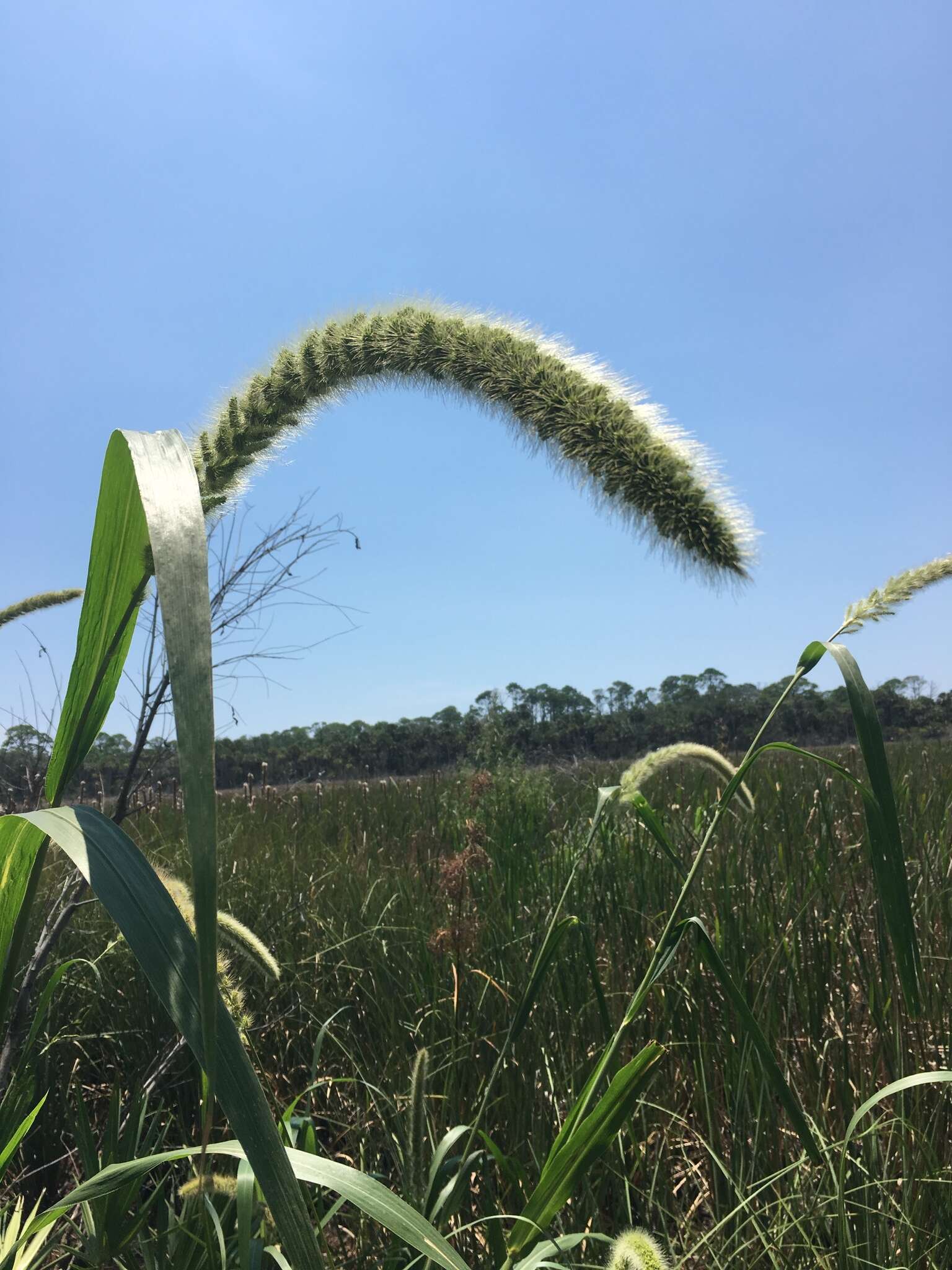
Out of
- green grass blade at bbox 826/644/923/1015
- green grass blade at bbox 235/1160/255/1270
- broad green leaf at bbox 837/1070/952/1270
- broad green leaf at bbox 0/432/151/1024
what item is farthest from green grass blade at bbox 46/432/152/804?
broad green leaf at bbox 837/1070/952/1270

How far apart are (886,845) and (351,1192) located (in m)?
0.82

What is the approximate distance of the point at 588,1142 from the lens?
3.43 ft

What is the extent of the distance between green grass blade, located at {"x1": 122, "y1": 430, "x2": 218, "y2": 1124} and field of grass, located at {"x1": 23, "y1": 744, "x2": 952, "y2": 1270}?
3.08 feet

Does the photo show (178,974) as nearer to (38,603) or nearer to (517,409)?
(517,409)

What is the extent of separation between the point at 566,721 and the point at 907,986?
1792 cm

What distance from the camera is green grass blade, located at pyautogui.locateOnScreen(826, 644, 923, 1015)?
1081mm

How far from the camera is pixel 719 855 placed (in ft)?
10.6

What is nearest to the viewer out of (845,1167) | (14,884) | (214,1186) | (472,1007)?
(14,884)

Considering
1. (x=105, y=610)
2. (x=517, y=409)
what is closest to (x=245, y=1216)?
(x=105, y=610)

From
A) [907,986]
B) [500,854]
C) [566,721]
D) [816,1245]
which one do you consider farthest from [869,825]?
[566,721]

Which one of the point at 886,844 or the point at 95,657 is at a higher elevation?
the point at 95,657

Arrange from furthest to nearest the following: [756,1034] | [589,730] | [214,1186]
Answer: [589,730], [756,1034], [214,1186]

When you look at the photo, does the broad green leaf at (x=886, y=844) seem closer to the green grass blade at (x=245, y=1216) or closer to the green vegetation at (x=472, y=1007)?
the green vegetation at (x=472, y=1007)

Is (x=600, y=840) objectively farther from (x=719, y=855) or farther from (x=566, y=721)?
(x=566, y=721)
